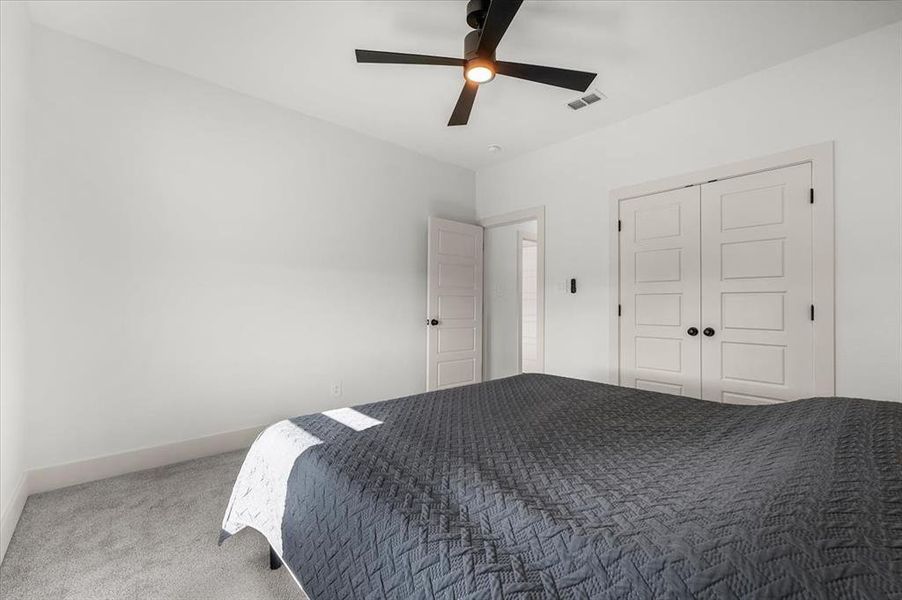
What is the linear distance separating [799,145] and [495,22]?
2.21 meters

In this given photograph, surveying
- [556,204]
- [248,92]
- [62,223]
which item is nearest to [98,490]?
[62,223]

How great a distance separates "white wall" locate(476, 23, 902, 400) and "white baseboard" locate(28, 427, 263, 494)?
283 cm

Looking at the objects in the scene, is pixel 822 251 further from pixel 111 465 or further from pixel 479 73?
pixel 111 465

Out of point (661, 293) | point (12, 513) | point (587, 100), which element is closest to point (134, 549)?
point (12, 513)

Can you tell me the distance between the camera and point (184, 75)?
275cm

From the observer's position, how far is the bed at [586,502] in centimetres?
63

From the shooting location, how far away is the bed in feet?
2.06

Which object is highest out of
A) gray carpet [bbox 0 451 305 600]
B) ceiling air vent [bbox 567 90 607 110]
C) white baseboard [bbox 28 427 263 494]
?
ceiling air vent [bbox 567 90 607 110]

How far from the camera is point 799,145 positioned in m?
2.49

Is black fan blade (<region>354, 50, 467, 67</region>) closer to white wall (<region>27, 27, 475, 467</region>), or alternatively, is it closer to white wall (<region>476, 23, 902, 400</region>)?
white wall (<region>27, 27, 475, 467</region>)

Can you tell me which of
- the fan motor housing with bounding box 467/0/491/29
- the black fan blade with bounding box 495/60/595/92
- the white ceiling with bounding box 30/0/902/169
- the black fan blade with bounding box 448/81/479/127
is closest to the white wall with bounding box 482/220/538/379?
the white ceiling with bounding box 30/0/902/169

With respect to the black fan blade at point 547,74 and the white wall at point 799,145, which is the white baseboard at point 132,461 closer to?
the white wall at point 799,145

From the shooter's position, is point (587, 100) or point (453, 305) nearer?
point (587, 100)

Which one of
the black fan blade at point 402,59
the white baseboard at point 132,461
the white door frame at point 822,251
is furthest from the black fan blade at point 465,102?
the white baseboard at point 132,461
